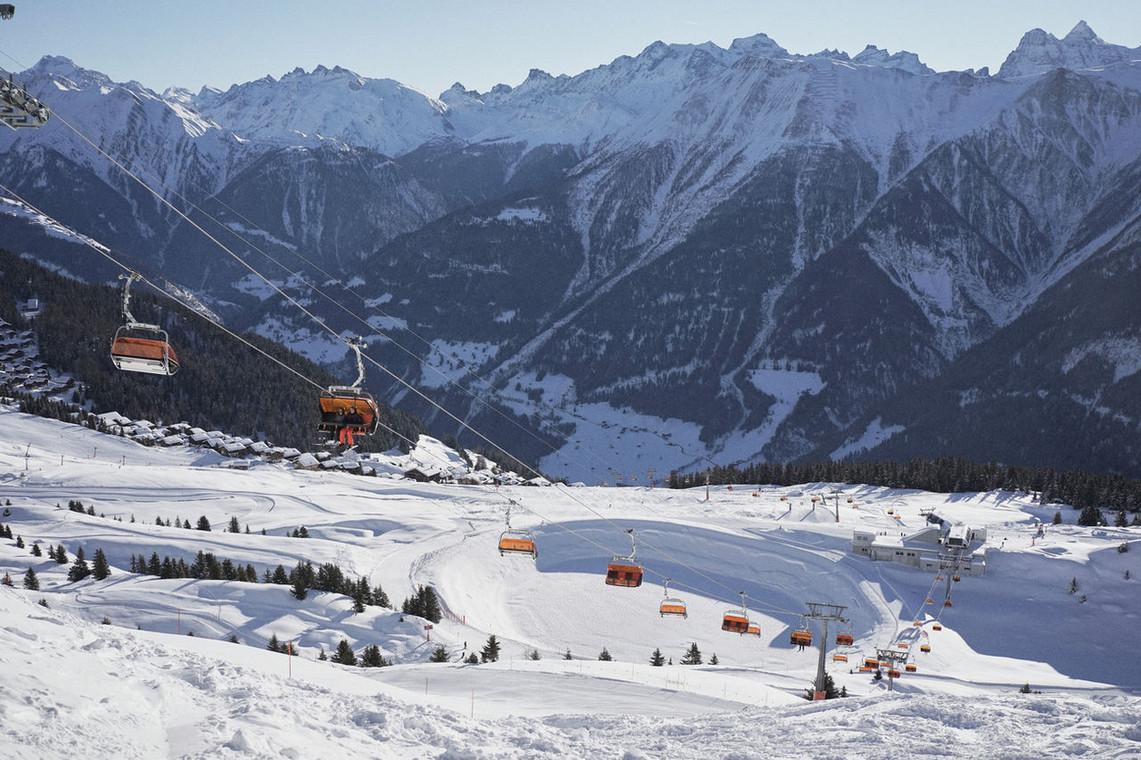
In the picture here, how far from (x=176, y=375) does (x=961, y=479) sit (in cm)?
11970

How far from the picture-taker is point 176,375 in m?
158

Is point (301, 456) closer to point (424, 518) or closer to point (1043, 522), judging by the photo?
point (424, 518)

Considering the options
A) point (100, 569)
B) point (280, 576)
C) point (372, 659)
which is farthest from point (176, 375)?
point (372, 659)

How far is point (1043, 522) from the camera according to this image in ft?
319

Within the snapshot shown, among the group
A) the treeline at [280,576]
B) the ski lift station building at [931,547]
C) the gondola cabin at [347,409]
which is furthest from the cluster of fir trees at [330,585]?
the ski lift station building at [931,547]

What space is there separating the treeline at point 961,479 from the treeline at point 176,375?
52.7 m

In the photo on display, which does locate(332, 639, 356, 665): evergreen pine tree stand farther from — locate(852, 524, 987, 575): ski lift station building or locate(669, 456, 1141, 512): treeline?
locate(669, 456, 1141, 512): treeline

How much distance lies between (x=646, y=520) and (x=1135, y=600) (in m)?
41.5

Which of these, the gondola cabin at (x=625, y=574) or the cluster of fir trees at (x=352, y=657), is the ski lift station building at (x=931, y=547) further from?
the cluster of fir trees at (x=352, y=657)

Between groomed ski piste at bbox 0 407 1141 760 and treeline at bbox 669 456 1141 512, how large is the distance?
12.1 feet

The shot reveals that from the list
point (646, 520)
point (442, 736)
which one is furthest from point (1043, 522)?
point (442, 736)

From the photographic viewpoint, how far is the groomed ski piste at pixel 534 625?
27.0 m

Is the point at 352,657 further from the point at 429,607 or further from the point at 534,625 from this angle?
the point at 534,625

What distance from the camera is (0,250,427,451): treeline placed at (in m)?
149
